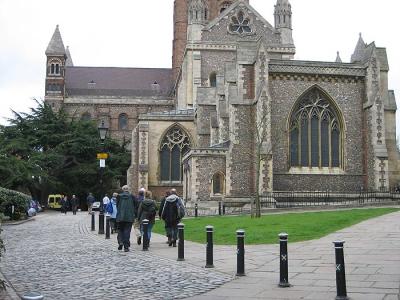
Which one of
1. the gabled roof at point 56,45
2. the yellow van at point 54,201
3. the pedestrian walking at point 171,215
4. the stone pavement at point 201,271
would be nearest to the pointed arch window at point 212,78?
the yellow van at point 54,201

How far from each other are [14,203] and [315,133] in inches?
692

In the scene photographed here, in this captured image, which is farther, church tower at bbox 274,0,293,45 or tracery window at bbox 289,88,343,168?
church tower at bbox 274,0,293,45

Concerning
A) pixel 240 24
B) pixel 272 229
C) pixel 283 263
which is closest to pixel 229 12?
pixel 240 24

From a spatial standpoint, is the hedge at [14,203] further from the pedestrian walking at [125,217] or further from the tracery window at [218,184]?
the pedestrian walking at [125,217]

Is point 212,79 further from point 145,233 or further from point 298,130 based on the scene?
point 145,233

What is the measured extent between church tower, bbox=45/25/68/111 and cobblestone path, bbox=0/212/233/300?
54287 millimetres

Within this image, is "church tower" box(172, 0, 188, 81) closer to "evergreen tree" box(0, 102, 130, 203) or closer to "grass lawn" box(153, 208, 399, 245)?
"evergreen tree" box(0, 102, 130, 203)

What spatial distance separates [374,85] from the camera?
32.6 m

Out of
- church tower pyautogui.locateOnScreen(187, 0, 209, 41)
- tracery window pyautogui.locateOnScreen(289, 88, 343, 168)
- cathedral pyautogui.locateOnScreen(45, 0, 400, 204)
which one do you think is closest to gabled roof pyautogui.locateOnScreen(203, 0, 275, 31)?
church tower pyautogui.locateOnScreen(187, 0, 209, 41)

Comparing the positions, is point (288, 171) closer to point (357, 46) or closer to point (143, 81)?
point (357, 46)

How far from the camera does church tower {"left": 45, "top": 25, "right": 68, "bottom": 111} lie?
6862 cm

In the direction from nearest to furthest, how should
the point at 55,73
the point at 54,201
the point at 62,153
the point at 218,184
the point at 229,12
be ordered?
the point at 218,184, the point at 62,153, the point at 54,201, the point at 229,12, the point at 55,73

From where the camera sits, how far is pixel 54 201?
5284cm

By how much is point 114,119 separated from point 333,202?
42851 mm
